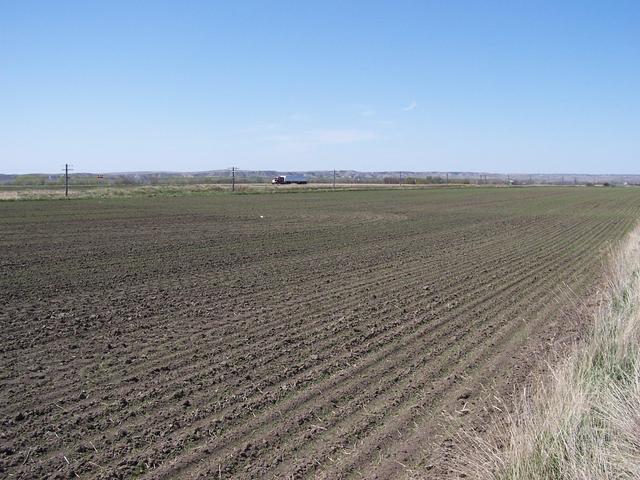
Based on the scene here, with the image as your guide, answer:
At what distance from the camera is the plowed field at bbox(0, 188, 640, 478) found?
17.0 feet

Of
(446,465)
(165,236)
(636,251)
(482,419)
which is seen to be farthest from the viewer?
(165,236)

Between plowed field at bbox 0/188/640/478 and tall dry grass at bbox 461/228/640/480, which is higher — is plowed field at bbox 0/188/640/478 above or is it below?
below

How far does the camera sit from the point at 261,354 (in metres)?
7.72

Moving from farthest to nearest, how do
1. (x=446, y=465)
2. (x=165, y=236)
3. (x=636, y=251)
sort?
(x=165, y=236) < (x=636, y=251) < (x=446, y=465)

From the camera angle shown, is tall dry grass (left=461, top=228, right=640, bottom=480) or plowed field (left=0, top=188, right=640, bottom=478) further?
plowed field (left=0, top=188, right=640, bottom=478)

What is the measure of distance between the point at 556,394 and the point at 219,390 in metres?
3.38

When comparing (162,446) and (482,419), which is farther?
(482,419)

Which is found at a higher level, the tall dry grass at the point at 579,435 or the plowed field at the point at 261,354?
the tall dry grass at the point at 579,435

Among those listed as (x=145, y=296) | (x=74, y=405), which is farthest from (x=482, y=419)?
(x=145, y=296)

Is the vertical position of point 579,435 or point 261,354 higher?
point 579,435

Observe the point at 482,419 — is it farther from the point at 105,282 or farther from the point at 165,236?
the point at 165,236

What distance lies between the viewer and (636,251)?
47.5 ft

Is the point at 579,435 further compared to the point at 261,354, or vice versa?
the point at 261,354

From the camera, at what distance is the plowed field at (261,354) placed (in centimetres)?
519
